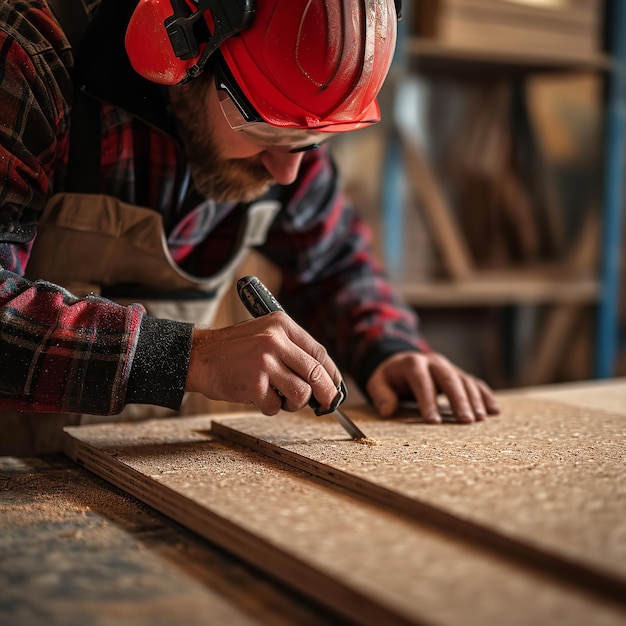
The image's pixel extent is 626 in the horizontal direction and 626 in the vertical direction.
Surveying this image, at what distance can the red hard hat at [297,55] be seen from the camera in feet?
4.05

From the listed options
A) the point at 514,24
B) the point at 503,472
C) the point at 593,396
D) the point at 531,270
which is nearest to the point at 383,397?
the point at 503,472

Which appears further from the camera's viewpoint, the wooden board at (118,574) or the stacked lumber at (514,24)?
the stacked lumber at (514,24)

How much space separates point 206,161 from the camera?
156 centimetres

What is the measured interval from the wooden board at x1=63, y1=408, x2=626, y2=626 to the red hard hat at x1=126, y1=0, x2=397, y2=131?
1.85ft

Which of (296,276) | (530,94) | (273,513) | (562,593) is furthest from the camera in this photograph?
(530,94)

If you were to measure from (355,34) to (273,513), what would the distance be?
2.47 feet

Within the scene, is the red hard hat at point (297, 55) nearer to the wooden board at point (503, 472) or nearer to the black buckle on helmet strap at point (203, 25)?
the black buckle on helmet strap at point (203, 25)

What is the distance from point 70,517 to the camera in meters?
1.08

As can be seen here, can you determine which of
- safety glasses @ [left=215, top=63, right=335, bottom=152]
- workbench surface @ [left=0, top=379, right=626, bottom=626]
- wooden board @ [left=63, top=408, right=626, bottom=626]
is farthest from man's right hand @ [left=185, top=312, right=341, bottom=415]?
safety glasses @ [left=215, top=63, right=335, bottom=152]

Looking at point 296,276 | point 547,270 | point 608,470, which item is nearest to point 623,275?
point 547,270

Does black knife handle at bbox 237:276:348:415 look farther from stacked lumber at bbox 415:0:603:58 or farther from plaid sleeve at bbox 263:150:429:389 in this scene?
Answer: stacked lumber at bbox 415:0:603:58

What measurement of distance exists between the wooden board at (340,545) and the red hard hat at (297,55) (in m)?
0.56

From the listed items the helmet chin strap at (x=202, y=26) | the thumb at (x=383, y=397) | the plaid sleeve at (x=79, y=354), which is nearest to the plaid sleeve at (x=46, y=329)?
the plaid sleeve at (x=79, y=354)

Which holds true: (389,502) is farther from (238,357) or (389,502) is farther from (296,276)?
(296,276)
